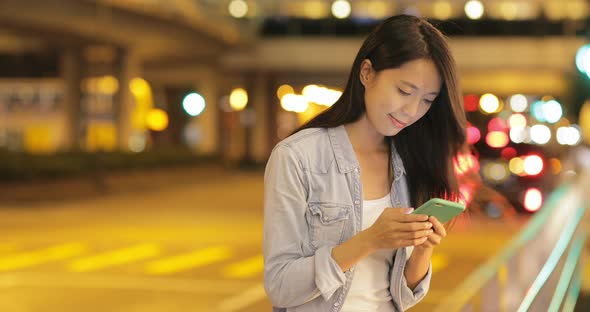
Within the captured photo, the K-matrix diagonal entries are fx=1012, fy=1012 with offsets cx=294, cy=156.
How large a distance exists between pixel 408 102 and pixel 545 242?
3590mm

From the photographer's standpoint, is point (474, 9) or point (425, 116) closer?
point (425, 116)

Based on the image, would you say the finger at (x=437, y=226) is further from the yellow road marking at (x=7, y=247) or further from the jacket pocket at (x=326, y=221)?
the yellow road marking at (x=7, y=247)

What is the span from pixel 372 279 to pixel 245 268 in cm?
1085

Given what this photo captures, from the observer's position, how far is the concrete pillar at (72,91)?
42312 millimetres

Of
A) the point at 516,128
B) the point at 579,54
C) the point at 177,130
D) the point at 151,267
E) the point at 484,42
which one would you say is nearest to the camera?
the point at 579,54

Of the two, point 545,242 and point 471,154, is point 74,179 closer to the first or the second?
point 545,242

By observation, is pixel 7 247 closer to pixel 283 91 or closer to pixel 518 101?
pixel 283 91

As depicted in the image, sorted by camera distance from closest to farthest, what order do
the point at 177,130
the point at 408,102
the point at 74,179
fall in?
1. the point at 408,102
2. the point at 74,179
3. the point at 177,130

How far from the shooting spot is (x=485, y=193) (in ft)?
12.7

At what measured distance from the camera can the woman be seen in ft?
9.59

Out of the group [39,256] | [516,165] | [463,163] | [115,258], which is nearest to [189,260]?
[115,258]

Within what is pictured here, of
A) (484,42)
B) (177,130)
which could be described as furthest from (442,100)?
(177,130)

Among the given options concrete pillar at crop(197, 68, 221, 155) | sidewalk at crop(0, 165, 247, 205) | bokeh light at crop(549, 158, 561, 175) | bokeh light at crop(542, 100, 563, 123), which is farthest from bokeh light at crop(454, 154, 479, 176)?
concrete pillar at crop(197, 68, 221, 155)

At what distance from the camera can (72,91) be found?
1725 inches
